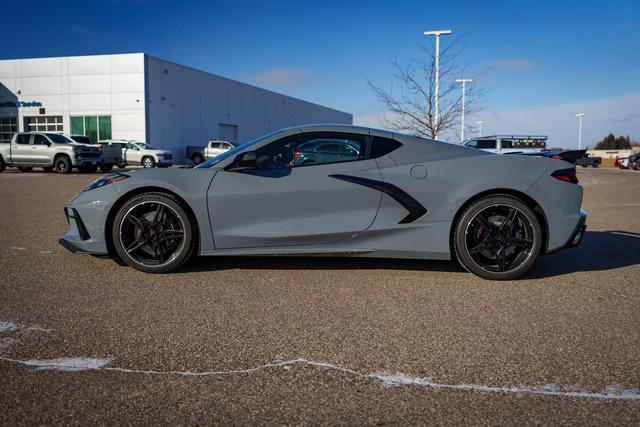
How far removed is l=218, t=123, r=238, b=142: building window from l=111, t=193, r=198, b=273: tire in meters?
44.1

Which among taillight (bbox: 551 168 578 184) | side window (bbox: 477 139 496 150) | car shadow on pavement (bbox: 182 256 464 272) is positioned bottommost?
car shadow on pavement (bbox: 182 256 464 272)

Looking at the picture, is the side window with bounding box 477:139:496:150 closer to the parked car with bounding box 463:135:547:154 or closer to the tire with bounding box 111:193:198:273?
the parked car with bounding box 463:135:547:154

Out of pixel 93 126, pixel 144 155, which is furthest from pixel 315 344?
pixel 93 126

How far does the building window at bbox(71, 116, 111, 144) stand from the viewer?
128 ft

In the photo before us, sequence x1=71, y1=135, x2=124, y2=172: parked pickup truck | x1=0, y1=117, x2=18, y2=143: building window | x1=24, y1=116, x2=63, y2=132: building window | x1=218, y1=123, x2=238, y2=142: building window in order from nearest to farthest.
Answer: x1=71, y1=135, x2=124, y2=172: parked pickup truck
x1=24, y1=116, x2=63, y2=132: building window
x1=0, y1=117, x2=18, y2=143: building window
x1=218, y1=123, x2=238, y2=142: building window

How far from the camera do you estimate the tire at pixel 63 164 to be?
73.9 feet

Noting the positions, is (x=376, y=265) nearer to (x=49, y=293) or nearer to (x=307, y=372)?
(x=307, y=372)

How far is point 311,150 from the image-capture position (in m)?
4.50

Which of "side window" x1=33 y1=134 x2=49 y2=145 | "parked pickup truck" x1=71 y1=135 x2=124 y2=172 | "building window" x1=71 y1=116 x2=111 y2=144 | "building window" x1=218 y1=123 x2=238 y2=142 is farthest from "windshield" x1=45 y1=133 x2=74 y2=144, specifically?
"building window" x1=218 y1=123 x2=238 y2=142

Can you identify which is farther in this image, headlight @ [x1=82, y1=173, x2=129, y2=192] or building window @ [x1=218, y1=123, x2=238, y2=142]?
building window @ [x1=218, y1=123, x2=238, y2=142]

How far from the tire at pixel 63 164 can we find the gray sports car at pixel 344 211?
66.4ft

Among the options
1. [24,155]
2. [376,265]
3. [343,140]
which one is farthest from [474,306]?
[24,155]

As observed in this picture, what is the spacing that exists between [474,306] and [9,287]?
3.48 m

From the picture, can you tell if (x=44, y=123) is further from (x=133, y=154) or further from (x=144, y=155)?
(x=144, y=155)
